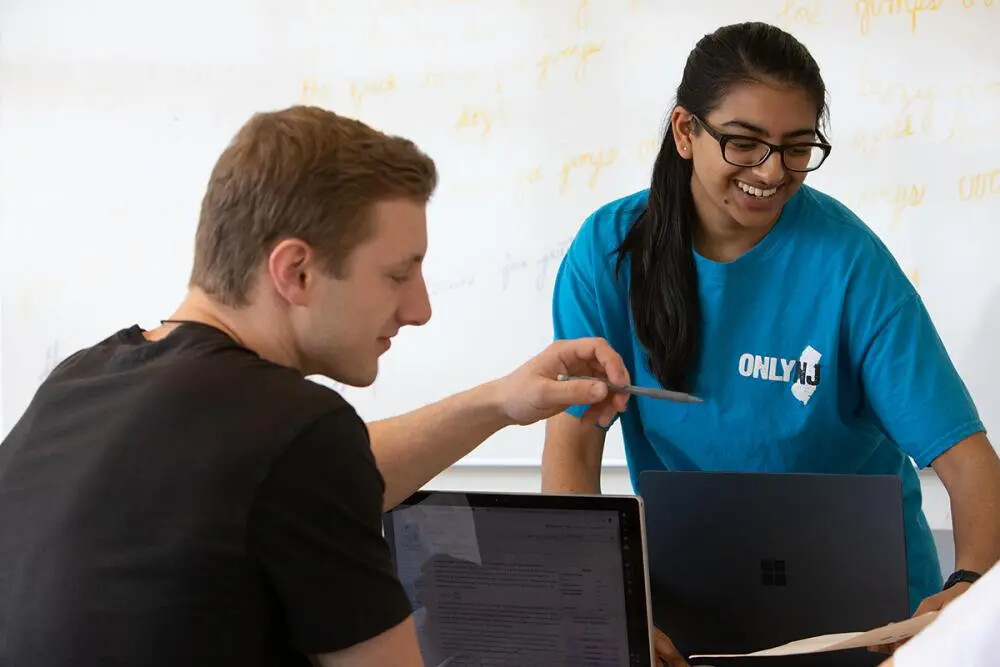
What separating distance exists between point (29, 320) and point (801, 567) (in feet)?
7.21

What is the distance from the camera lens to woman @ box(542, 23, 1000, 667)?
5.00 ft

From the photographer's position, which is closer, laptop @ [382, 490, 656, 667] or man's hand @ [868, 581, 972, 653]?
laptop @ [382, 490, 656, 667]

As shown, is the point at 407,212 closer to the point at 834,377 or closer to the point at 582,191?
the point at 834,377

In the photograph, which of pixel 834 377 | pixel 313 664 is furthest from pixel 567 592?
pixel 834 377

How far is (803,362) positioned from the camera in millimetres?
1604

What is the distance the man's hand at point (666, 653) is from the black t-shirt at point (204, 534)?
51 centimetres

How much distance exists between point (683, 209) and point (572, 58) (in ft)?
3.14

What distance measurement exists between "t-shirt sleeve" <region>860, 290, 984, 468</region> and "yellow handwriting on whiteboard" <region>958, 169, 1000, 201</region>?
0.91 metres

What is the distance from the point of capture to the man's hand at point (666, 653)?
131cm

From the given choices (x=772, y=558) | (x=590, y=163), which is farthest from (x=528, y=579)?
(x=590, y=163)

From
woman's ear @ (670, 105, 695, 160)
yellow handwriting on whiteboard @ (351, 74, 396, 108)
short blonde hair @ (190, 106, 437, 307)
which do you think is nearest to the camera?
short blonde hair @ (190, 106, 437, 307)

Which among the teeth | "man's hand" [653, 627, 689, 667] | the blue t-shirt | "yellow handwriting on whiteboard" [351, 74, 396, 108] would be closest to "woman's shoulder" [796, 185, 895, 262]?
the blue t-shirt

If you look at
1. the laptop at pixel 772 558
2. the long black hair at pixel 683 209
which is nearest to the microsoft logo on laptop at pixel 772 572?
the laptop at pixel 772 558

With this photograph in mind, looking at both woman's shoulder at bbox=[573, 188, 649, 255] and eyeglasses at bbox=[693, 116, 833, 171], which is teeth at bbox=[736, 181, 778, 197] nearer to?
eyeglasses at bbox=[693, 116, 833, 171]
